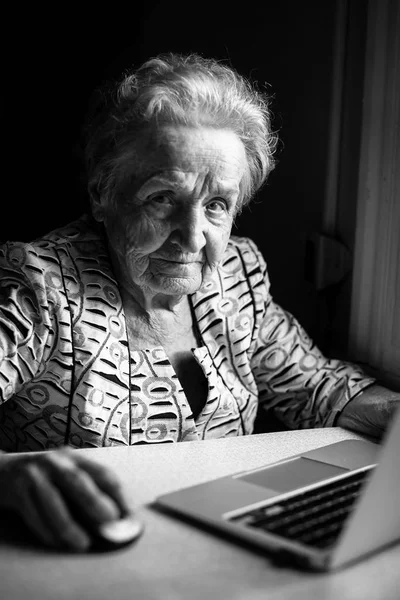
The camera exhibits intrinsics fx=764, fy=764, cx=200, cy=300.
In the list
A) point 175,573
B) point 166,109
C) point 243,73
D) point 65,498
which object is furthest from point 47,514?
point 243,73

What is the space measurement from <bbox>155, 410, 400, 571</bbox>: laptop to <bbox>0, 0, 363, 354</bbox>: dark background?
979 mm

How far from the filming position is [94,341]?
1.55 meters

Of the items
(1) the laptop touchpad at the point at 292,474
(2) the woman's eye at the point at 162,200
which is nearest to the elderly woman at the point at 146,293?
(2) the woman's eye at the point at 162,200

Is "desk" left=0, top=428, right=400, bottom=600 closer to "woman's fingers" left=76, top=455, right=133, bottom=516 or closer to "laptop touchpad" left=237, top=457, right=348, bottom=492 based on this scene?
"woman's fingers" left=76, top=455, right=133, bottom=516

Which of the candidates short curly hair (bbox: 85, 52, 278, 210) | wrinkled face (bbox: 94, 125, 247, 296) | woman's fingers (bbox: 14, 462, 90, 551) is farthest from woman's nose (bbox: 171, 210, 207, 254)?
woman's fingers (bbox: 14, 462, 90, 551)

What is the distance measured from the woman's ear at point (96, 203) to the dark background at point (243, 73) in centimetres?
41

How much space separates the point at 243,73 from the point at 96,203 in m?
0.87

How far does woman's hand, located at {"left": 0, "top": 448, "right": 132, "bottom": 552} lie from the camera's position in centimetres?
86

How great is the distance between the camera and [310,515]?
0.96m

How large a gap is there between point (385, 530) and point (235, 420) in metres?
0.84

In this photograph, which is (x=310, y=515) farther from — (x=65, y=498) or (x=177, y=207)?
(x=177, y=207)

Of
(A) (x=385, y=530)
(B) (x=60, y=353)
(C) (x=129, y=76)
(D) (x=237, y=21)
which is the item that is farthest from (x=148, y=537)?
(D) (x=237, y=21)

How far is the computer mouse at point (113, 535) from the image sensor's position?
2.81ft

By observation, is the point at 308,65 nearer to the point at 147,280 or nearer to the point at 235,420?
the point at 147,280
